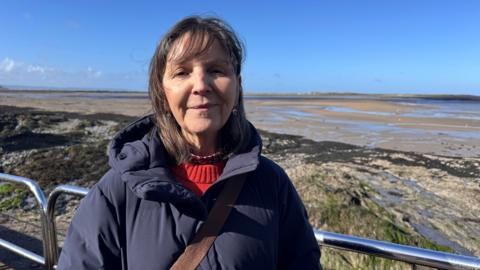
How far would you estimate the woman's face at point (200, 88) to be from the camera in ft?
5.62

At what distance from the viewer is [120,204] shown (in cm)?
160

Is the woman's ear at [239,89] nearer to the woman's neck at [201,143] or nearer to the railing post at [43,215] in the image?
the woman's neck at [201,143]

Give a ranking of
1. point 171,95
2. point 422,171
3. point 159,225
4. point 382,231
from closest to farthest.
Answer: point 159,225 → point 171,95 → point 382,231 → point 422,171

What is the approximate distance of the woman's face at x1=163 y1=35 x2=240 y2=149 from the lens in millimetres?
1713

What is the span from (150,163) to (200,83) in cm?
39

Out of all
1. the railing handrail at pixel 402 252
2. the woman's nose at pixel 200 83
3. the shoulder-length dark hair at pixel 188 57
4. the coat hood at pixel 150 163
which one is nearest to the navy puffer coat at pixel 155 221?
the coat hood at pixel 150 163

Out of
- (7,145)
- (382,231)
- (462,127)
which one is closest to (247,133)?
(382,231)

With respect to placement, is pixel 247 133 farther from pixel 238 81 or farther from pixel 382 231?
pixel 382 231

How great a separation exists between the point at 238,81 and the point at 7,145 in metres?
15.0

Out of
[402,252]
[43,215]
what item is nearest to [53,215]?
[43,215]

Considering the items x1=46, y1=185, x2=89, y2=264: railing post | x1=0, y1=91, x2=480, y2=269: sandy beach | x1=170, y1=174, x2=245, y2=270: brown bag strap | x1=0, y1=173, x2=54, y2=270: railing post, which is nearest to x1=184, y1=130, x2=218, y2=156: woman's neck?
x1=170, y1=174, x2=245, y2=270: brown bag strap

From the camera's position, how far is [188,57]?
1.71 metres

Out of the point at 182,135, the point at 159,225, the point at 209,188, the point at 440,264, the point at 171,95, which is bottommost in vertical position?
the point at 440,264

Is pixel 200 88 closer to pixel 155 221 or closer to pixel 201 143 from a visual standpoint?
pixel 201 143
